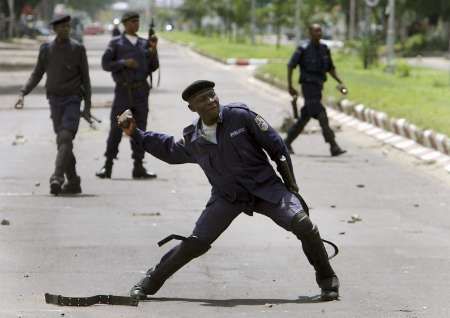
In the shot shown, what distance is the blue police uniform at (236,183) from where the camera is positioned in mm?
8797

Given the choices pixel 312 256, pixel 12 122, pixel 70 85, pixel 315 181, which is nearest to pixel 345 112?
pixel 12 122

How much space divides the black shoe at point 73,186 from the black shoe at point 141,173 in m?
1.59

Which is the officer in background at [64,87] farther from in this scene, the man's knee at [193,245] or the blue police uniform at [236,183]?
the man's knee at [193,245]

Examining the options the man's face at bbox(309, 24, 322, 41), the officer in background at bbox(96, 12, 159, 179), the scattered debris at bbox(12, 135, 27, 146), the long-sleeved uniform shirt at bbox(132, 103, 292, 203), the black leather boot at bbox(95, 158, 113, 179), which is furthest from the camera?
the scattered debris at bbox(12, 135, 27, 146)

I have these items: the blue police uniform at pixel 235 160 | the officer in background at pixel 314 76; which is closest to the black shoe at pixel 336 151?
the officer in background at pixel 314 76

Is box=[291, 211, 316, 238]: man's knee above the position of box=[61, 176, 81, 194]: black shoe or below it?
above

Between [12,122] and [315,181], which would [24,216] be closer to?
[315,181]

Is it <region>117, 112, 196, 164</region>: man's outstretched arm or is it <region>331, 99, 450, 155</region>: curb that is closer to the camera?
<region>117, 112, 196, 164</region>: man's outstretched arm

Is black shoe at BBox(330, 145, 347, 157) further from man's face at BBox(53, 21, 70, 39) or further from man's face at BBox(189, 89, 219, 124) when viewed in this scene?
man's face at BBox(189, 89, 219, 124)

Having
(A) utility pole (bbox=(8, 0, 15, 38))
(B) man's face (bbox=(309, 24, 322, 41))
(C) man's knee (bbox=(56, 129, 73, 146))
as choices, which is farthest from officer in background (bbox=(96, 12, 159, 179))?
(A) utility pole (bbox=(8, 0, 15, 38))

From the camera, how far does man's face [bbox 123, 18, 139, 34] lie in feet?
51.3

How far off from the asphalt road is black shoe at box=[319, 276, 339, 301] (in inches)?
4.1

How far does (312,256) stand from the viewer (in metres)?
8.96

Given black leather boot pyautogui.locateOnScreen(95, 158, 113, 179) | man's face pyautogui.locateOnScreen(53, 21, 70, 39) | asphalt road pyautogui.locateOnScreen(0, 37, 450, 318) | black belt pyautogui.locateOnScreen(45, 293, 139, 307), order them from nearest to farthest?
black belt pyautogui.locateOnScreen(45, 293, 139, 307)
asphalt road pyautogui.locateOnScreen(0, 37, 450, 318)
man's face pyautogui.locateOnScreen(53, 21, 70, 39)
black leather boot pyautogui.locateOnScreen(95, 158, 113, 179)
